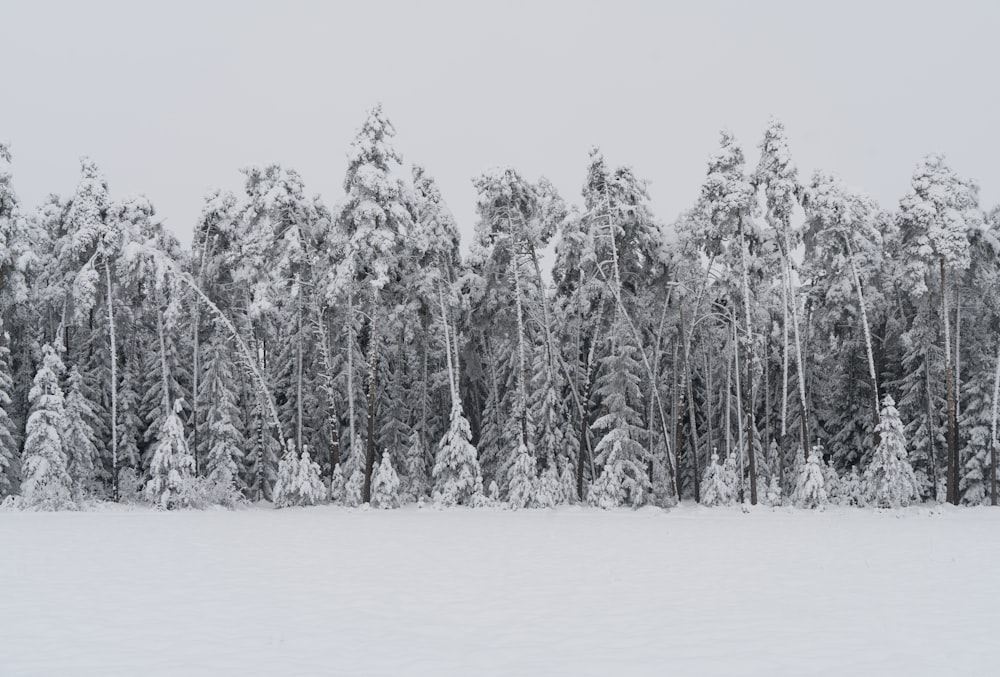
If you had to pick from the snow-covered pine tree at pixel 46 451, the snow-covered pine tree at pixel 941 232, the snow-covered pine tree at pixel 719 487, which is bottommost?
the snow-covered pine tree at pixel 719 487

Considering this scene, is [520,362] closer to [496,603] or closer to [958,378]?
[958,378]

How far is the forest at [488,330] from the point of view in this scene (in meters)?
32.2

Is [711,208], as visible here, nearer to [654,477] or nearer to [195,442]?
[654,477]

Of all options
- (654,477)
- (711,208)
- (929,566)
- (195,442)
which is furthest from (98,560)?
(654,477)

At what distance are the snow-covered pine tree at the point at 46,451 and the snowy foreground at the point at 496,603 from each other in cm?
844

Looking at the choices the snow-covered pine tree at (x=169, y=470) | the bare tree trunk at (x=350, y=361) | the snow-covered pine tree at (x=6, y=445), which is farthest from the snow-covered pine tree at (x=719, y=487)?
the snow-covered pine tree at (x=6, y=445)

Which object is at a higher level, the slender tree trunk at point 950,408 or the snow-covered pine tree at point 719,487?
the slender tree trunk at point 950,408

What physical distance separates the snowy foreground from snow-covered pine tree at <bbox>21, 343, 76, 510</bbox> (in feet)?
27.7

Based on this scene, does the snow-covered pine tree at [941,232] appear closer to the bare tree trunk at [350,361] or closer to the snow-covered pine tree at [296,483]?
the bare tree trunk at [350,361]

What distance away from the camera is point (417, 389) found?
4056 centimetres

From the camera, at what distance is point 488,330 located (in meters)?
38.1

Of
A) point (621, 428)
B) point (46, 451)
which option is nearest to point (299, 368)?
point (46, 451)

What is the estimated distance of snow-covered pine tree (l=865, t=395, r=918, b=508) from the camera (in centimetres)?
3030

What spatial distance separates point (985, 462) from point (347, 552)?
2879 cm
